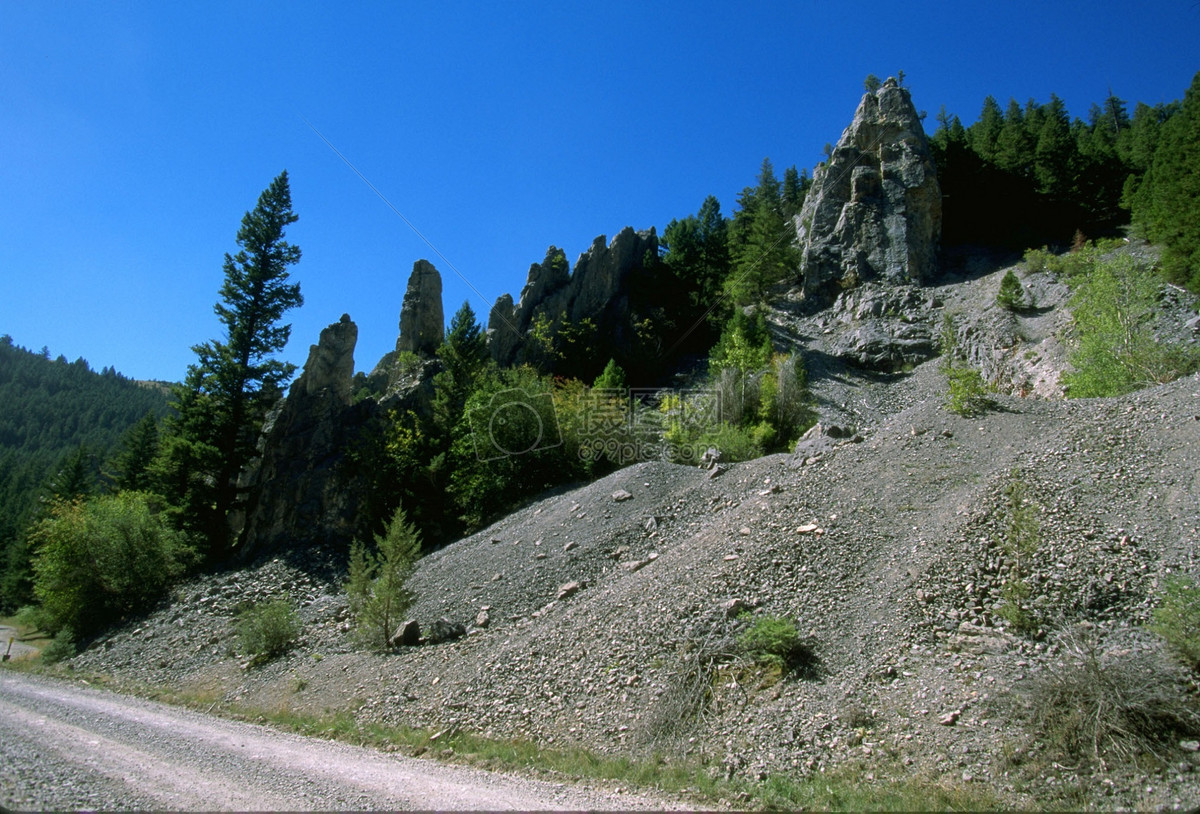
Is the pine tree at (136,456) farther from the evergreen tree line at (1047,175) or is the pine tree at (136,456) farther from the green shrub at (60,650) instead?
the evergreen tree line at (1047,175)

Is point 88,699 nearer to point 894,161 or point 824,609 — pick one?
point 824,609

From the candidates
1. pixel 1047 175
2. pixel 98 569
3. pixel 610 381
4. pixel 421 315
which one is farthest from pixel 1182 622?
pixel 1047 175

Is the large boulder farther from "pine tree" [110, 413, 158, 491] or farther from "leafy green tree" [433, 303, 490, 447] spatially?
"pine tree" [110, 413, 158, 491]

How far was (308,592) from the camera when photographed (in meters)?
23.6

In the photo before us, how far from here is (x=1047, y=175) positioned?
158 ft

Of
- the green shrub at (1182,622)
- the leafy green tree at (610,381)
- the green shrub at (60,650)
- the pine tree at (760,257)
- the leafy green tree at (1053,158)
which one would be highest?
the leafy green tree at (1053,158)

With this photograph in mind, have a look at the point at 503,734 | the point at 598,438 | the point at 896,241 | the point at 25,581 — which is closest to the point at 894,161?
the point at 896,241

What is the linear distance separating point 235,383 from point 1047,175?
61.2 meters

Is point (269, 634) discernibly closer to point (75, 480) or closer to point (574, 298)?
point (574, 298)

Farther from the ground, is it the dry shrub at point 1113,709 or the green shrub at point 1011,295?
the green shrub at point 1011,295

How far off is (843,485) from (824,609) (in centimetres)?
485

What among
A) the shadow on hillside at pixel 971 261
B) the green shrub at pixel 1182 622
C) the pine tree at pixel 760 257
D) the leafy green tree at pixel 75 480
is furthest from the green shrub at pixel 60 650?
the shadow on hillside at pixel 971 261

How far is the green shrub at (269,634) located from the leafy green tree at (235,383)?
1459 centimetres

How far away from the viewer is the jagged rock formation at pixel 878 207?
4647 cm
